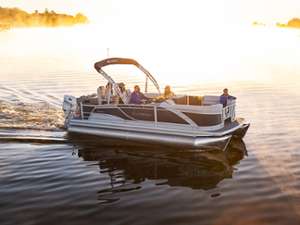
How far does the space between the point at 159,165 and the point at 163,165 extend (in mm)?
162

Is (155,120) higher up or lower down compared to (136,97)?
lower down

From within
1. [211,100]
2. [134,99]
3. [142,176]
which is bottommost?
[142,176]

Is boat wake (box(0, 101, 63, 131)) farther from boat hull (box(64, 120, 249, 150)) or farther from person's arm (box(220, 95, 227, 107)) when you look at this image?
person's arm (box(220, 95, 227, 107))

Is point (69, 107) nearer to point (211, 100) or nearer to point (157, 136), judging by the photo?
point (157, 136)

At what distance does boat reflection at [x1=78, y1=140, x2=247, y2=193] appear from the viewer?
650 inches

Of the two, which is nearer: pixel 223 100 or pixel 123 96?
pixel 223 100

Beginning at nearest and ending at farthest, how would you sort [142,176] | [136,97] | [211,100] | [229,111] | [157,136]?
[142,176] < [157,136] < [229,111] < [136,97] < [211,100]

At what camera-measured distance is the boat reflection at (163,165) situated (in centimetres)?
1650

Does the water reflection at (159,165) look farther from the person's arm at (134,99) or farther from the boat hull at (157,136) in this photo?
the person's arm at (134,99)

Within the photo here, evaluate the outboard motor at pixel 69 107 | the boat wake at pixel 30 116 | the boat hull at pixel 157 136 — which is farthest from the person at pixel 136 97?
the boat wake at pixel 30 116

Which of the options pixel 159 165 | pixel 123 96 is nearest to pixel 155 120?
pixel 123 96

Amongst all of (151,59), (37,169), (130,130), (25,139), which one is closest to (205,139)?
(130,130)

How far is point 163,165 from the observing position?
1834cm

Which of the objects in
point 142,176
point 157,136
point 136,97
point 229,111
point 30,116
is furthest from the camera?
point 30,116
